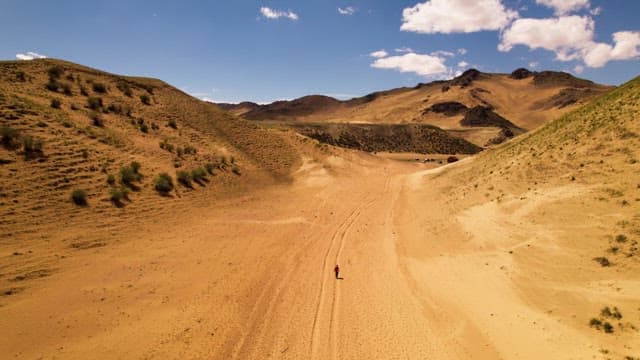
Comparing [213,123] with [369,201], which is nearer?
[369,201]

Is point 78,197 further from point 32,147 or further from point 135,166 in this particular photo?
point 135,166

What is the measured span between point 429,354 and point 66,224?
15120 mm

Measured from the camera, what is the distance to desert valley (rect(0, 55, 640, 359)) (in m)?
10.6

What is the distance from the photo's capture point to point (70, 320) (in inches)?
427

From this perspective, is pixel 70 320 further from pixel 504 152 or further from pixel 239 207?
pixel 504 152

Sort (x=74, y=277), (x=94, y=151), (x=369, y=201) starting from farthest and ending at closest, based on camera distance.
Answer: (x=369, y=201), (x=94, y=151), (x=74, y=277)

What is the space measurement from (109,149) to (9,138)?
16.9ft

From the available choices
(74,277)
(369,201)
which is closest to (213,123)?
(369,201)

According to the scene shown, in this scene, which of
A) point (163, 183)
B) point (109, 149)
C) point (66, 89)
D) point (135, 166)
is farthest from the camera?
point (66, 89)

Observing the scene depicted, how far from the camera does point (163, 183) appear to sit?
22.1 meters

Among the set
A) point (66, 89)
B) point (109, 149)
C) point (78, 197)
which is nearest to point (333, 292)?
point (78, 197)

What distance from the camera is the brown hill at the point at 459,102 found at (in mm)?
132375

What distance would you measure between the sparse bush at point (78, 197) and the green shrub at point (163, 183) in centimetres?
446

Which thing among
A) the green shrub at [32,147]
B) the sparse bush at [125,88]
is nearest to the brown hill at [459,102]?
the sparse bush at [125,88]
